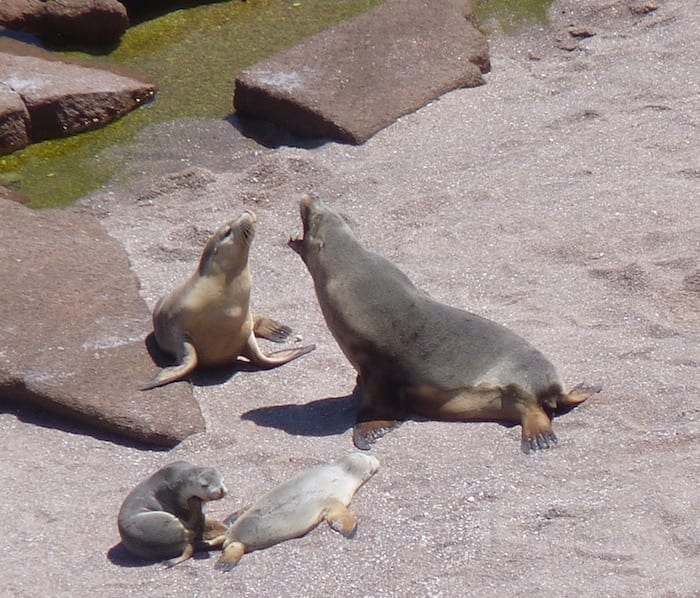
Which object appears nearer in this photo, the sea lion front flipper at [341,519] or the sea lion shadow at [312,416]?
the sea lion front flipper at [341,519]

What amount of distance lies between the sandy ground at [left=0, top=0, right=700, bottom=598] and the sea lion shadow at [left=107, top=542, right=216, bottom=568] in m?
0.01

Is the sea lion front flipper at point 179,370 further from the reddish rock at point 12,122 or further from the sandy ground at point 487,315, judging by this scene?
the reddish rock at point 12,122

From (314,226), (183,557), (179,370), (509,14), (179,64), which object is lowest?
(179,64)

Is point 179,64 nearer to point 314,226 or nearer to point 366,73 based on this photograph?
point 366,73

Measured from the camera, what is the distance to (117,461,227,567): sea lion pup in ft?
14.2

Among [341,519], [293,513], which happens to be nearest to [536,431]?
[341,519]

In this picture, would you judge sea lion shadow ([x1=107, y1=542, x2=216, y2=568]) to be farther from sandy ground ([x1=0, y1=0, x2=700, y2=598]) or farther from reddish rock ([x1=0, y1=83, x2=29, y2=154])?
reddish rock ([x1=0, y1=83, x2=29, y2=154])

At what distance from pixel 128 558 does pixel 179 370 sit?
1259 millimetres

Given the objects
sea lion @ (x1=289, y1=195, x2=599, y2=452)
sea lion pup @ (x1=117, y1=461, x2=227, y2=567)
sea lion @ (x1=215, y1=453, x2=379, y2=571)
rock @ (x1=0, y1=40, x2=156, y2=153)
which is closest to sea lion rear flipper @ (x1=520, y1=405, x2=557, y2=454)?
sea lion @ (x1=289, y1=195, x2=599, y2=452)

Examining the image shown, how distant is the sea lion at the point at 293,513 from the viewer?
14.1ft

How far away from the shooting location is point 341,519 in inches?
171

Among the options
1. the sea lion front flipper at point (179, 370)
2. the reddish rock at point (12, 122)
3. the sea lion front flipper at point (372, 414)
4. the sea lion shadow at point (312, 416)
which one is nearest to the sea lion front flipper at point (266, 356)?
the sea lion front flipper at point (179, 370)

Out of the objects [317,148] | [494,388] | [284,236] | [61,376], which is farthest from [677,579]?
[317,148]

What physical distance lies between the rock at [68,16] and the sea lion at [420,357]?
3804 mm
